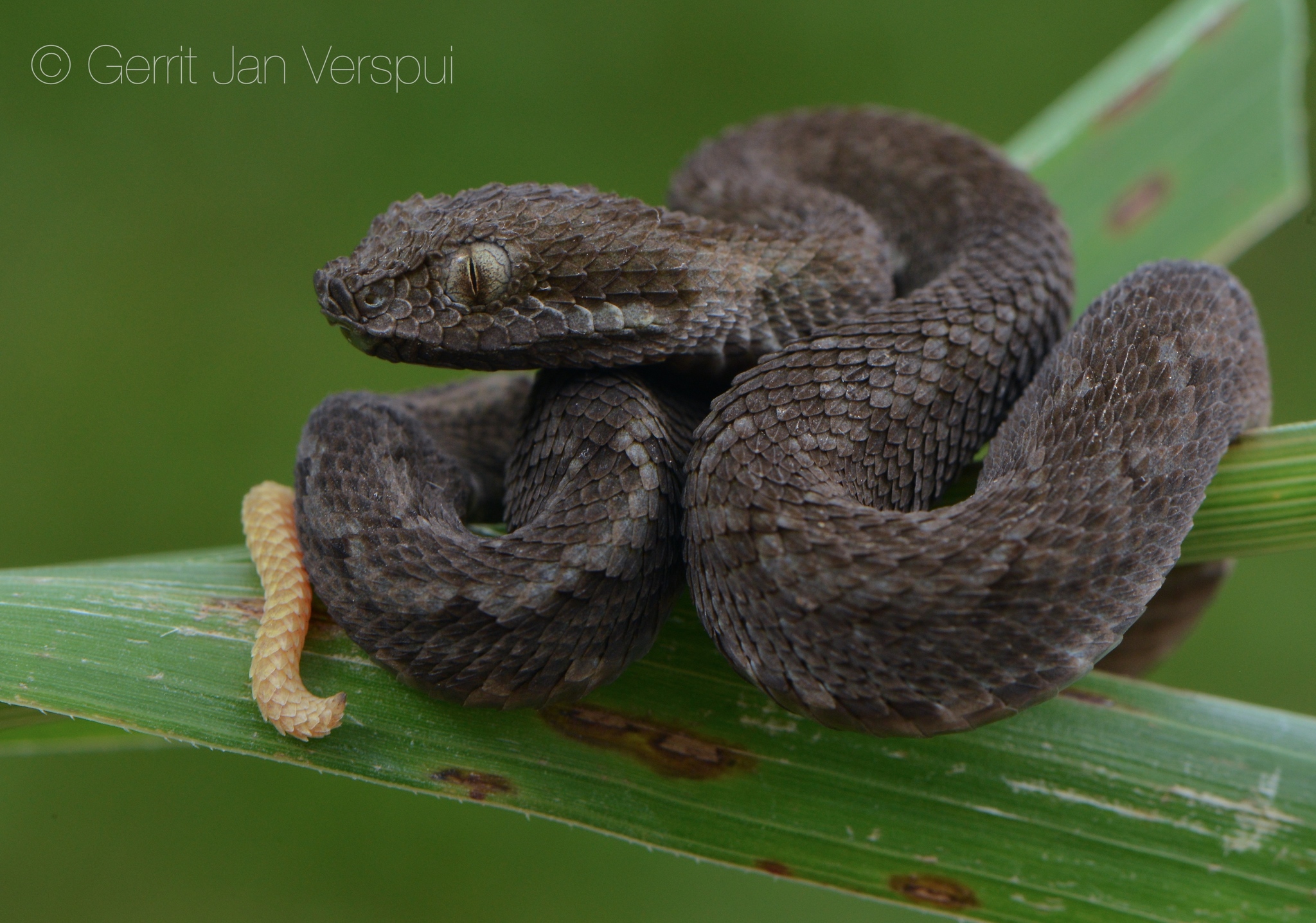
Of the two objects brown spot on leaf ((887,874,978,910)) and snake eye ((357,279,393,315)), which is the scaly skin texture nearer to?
brown spot on leaf ((887,874,978,910))

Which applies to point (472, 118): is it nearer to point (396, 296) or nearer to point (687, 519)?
point (396, 296)

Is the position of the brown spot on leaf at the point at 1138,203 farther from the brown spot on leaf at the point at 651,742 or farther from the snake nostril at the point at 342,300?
the snake nostril at the point at 342,300

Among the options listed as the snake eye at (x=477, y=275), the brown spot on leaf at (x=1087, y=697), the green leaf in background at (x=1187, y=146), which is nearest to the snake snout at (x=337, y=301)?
the snake eye at (x=477, y=275)

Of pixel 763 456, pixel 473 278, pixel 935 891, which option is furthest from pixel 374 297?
pixel 935 891

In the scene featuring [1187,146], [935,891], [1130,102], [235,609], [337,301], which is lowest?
[935,891]

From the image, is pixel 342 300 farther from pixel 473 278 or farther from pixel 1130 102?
pixel 1130 102

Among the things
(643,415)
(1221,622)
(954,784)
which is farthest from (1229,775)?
(1221,622)
